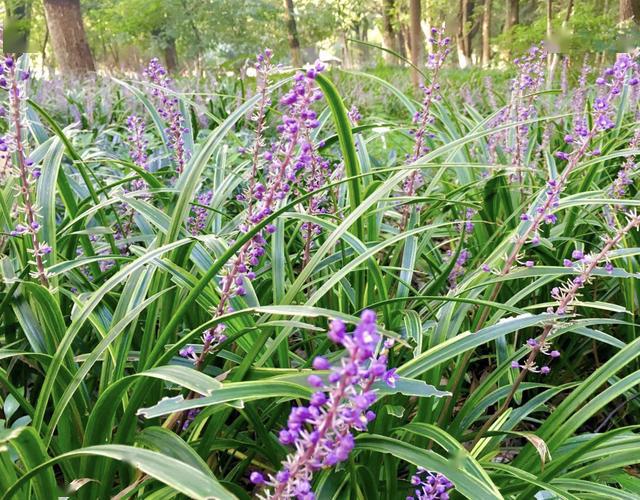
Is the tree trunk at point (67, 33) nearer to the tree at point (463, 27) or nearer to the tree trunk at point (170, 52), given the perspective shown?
the tree trunk at point (170, 52)

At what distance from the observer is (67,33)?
13695 millimetres

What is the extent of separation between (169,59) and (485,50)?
15.4m

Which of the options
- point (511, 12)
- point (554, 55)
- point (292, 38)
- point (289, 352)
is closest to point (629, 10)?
point (554, 55)

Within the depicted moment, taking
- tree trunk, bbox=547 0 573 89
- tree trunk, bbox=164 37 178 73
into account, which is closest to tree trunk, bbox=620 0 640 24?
tree trunk, bbox=547 0 573 89

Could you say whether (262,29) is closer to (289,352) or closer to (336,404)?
(289,352)

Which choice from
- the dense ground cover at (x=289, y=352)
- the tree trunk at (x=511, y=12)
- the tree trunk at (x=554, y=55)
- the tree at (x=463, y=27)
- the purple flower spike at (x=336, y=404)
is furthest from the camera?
the tree at (x=463, y=27)

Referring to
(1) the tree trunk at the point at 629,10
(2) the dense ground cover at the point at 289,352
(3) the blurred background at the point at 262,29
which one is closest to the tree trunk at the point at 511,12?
(3) the blurred background at the point at 262,29

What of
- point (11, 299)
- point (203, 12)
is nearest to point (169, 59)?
point (203, 12)

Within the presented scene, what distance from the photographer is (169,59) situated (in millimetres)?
27719

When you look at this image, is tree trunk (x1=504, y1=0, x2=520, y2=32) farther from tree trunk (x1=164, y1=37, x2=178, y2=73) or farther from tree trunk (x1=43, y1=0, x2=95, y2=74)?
tree trunk (x1=43, y1=0, x2=95, y2=74)

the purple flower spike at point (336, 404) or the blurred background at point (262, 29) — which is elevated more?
the blurred background at point (262, 29)

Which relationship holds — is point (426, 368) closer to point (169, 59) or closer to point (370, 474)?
point (370, 474)

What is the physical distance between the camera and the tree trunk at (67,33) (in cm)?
1364

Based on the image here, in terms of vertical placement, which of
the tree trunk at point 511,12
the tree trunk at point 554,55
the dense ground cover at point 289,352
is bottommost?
the dense ground cover at point 289,352
